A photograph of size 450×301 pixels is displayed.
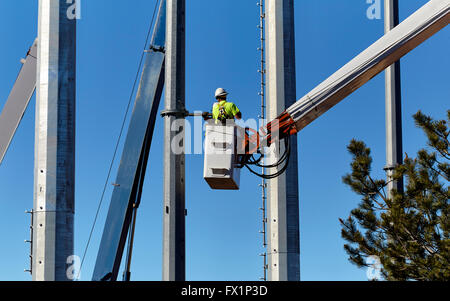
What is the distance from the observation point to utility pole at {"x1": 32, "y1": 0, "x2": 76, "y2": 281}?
10875mm

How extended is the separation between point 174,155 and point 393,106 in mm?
9418

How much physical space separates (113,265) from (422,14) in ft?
26.8

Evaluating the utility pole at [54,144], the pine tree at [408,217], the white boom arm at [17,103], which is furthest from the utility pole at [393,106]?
the utility pole at [54,144]

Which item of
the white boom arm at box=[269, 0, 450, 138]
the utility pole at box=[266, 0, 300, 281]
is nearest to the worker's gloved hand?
the white boom arm at box=[269, 0, 450, 138]

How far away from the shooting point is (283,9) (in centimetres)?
1322

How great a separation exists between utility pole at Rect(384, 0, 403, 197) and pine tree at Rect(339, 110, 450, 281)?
11.6 feet

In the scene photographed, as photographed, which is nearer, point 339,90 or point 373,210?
point 339,90

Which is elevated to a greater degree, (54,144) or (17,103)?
(17,103)

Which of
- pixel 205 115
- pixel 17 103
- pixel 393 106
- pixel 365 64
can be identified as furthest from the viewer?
pixel 393 106

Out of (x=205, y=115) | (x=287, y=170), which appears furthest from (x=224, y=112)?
(x=287, y=170)

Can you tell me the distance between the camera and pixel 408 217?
525 inches

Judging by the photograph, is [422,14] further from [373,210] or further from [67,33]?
[67,33]

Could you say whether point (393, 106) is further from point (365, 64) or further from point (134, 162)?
point (365, 64)
